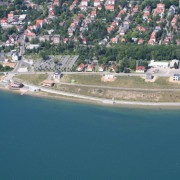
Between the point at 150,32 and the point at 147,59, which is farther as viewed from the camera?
the point at 150,32

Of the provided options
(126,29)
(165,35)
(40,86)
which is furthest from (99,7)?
(40,86)

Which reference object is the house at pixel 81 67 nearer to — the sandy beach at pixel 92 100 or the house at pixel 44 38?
the sandy beach at pixel 92 100

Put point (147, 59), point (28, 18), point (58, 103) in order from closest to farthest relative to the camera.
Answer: point (58, 103), point (147, 59), point (28, 18)

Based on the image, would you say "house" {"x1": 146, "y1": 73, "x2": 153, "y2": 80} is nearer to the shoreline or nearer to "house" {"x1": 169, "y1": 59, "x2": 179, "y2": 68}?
"house" {"x1": 169, "y1": 59, "x2": 179, "y2": 68}

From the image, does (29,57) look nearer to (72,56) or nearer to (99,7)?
(72,56)

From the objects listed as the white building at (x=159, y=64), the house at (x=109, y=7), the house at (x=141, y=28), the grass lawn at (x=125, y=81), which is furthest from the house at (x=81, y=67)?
the house at (x=109, y=7)

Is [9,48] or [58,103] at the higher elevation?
[9,48]

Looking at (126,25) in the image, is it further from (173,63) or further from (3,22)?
(3,22)

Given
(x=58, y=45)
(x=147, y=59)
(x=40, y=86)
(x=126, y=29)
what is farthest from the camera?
(x=126, y=29)
